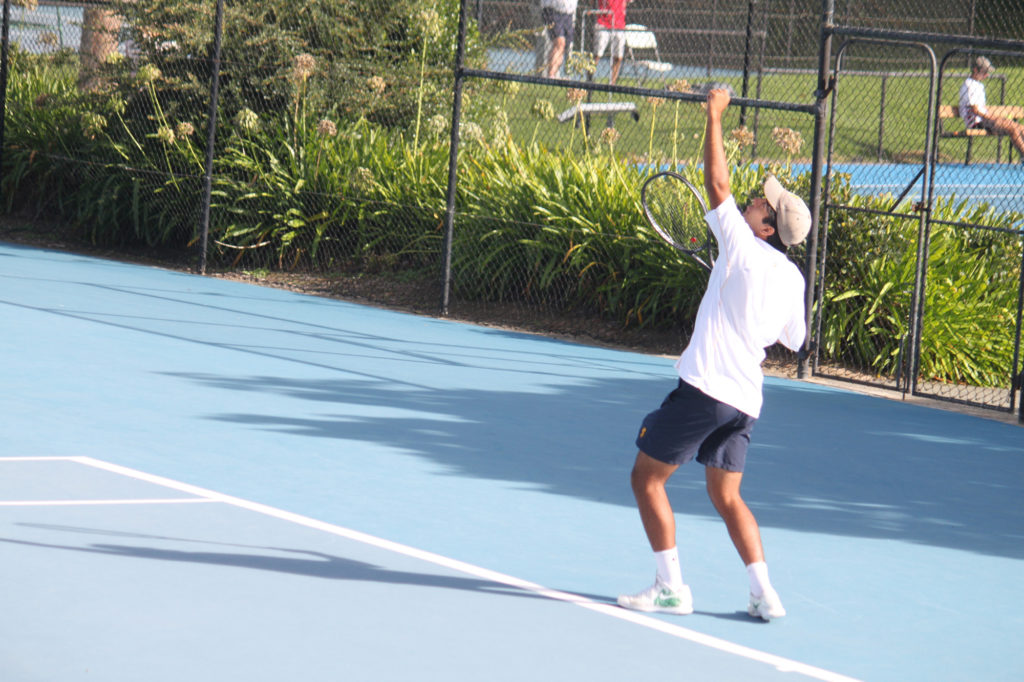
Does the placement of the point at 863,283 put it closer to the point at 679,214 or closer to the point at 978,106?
the point at 679,214

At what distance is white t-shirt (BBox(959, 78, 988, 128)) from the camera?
1870cm

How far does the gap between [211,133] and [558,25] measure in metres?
4.33

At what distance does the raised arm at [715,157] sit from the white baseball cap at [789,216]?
10.5 inches

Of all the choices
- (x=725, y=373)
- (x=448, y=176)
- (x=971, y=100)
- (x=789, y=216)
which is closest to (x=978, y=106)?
(x=971, y=100)

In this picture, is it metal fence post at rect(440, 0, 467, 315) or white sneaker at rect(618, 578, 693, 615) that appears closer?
white sneaker at rect(618, 578, 693, 615)

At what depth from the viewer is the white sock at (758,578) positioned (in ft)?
17.5

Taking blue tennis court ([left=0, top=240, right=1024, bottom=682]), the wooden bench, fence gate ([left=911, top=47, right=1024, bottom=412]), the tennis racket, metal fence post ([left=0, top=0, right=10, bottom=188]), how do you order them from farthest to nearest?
the wooden bench, metal fence post ([left=0, top=0, right=10, bottom=188]), the tennis racket, fence gate ([left=911, top=47, right=1024, bottom=412]), blue tennis court ([left=0, top=240, right=1024, bottom=682])

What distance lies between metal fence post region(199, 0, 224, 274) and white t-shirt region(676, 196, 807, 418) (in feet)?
33.2

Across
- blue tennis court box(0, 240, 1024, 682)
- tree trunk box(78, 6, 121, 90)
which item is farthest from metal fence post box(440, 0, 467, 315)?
tree trunk box(78, 6, 121, 90)

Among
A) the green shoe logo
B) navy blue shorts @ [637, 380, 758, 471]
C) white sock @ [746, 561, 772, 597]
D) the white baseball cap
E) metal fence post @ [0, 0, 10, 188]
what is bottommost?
the green shoe logo

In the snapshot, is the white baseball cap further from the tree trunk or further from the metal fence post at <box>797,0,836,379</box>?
the tree trunk

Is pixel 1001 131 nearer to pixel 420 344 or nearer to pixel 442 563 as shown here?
pixel 420 344

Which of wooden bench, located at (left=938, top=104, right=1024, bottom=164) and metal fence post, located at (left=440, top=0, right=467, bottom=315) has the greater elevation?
wooden bench, located at (left=938, top=104, right=1024, bottom=164)

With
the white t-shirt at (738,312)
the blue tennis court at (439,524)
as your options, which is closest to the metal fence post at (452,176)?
the blue tennis court at (439,524)
